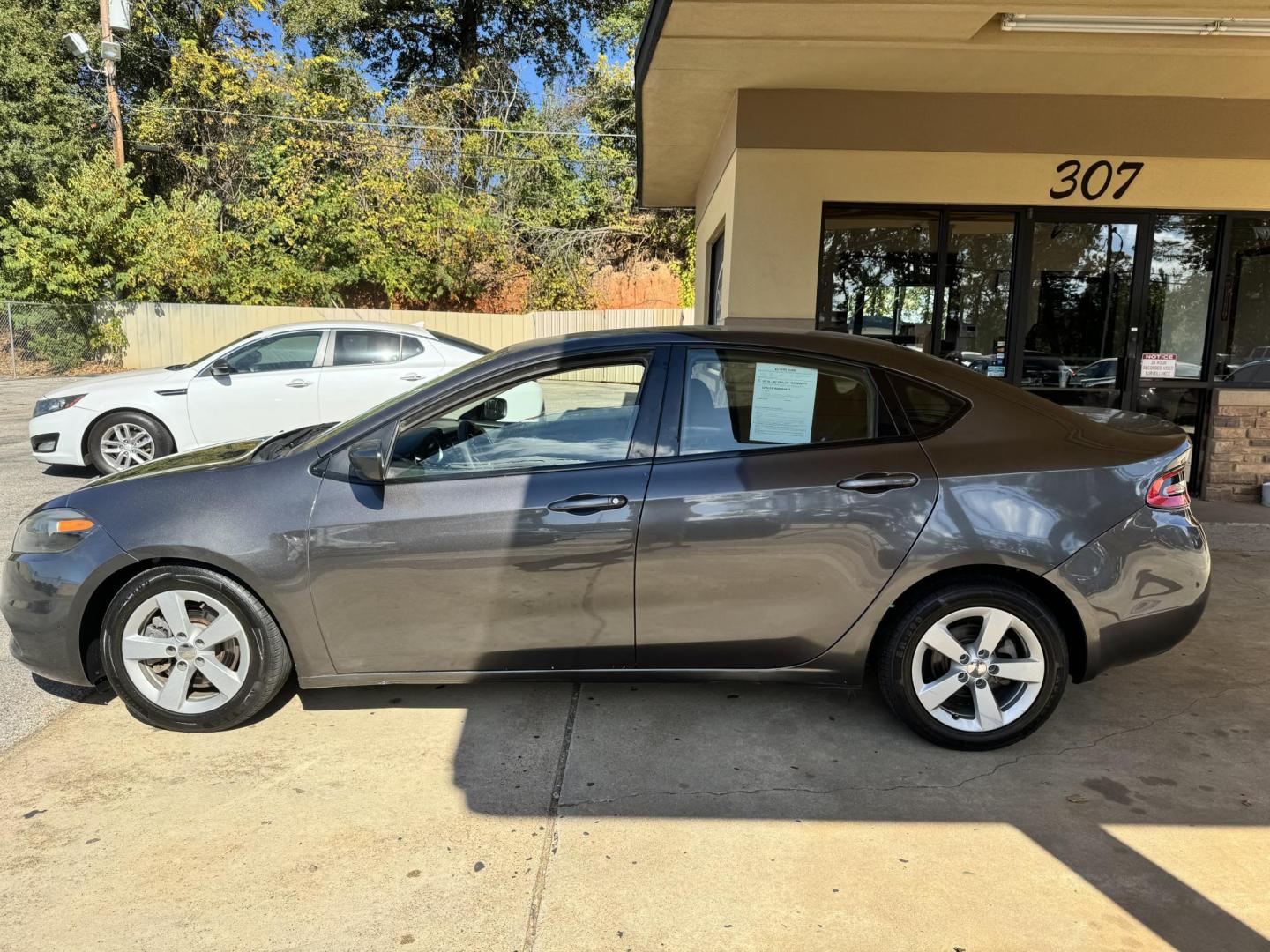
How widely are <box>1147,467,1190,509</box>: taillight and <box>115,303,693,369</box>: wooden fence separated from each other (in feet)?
59.7

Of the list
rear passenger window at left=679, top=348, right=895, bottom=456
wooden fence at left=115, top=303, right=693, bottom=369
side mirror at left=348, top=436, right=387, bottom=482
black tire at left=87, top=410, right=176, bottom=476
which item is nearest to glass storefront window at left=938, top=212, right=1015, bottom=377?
rear passenger window at left=679, top=348, right=895, bottom=456

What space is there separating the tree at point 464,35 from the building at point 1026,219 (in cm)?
2673

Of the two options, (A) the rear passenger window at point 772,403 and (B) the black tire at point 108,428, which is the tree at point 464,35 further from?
(A) the rear passenger window at point 772,403

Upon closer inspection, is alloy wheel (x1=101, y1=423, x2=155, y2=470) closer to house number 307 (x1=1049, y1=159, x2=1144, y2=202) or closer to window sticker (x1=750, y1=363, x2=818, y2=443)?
window sticker (x1=750, y1=363, x2=818, y2=443)

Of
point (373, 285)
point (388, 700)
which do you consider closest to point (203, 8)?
point (373, 285)

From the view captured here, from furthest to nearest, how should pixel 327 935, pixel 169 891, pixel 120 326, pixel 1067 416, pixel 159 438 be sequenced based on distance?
pixel 120 326, pixel 159 438, pixel 1067 416, pixel 169 891, pixel 327 935

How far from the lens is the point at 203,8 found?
27578mm

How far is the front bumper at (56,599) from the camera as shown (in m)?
3.28

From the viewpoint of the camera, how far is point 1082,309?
749 cm

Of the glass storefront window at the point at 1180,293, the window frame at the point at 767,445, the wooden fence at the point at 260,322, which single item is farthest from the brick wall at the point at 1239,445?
the wooden fence at the point at 260,322

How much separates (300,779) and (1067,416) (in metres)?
3.27

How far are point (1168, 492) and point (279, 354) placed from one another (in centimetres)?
795

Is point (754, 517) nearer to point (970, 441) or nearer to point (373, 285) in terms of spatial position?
point (970, 441)

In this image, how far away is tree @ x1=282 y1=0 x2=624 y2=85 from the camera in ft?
102
